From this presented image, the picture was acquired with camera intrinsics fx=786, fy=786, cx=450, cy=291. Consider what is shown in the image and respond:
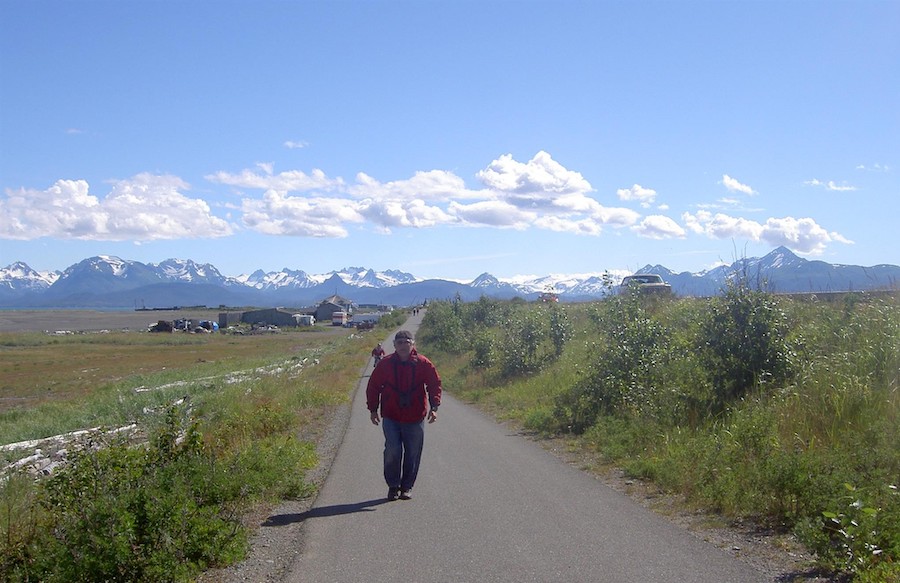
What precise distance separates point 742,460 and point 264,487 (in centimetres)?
520

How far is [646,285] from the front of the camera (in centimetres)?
3156

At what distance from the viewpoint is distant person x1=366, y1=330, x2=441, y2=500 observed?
874cm

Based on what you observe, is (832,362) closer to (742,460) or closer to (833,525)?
(742,460)

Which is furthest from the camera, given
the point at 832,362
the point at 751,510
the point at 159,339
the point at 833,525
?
the point at 159,339

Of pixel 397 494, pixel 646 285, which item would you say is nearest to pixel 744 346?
pixel 397 494

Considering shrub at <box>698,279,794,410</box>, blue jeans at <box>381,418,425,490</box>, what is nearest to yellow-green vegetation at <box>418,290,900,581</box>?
shrub at <box>698,279,794,410</box>

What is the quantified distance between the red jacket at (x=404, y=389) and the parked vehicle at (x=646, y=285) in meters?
10.0

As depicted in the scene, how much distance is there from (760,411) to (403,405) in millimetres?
4678

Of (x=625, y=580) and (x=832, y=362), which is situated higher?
(x=832, y=362)

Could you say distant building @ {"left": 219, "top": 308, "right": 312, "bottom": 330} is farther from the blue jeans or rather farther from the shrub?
the blue jeans

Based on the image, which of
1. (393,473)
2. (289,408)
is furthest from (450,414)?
(393,473)

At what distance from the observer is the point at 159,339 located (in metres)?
94.8

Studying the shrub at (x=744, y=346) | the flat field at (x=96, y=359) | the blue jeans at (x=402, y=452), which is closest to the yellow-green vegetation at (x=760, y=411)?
the shrub at (x=744, y=346)

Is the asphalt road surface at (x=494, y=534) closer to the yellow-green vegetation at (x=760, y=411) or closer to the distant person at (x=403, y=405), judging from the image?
the distant person at (x=403, y=405)
